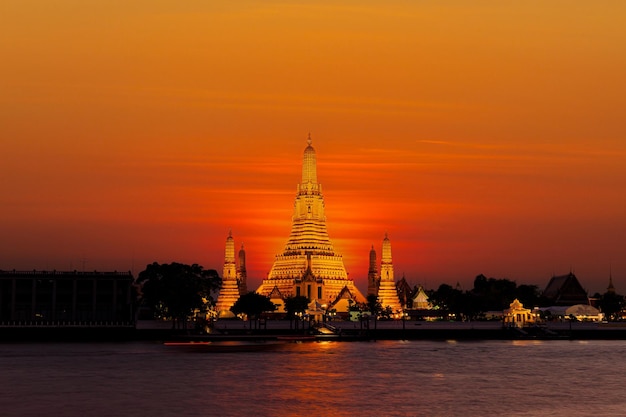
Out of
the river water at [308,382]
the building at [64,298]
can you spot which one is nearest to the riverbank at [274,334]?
the building at [64,298]

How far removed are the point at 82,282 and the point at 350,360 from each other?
70248mm

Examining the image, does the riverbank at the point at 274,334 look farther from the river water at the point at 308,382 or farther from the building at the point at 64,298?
the river water at the point at 308,382

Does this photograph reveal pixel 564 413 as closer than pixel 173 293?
Yes

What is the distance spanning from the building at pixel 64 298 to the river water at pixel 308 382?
36.0 m

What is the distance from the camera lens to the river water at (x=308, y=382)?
75.2 m

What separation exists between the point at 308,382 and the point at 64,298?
3648 inches

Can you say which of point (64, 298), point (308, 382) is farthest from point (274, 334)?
point (308, 382)

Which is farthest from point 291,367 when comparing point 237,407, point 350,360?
point 237,407

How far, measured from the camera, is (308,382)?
92.9 meters

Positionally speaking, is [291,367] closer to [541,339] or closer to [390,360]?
[390,360]

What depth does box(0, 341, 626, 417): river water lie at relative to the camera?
7525 cm

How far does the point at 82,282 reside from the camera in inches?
7052

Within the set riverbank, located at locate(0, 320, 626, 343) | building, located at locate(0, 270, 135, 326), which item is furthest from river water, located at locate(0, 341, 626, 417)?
building, located at locate(0, 270, 135, 326)

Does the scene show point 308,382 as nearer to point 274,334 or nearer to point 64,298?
point 274,334
